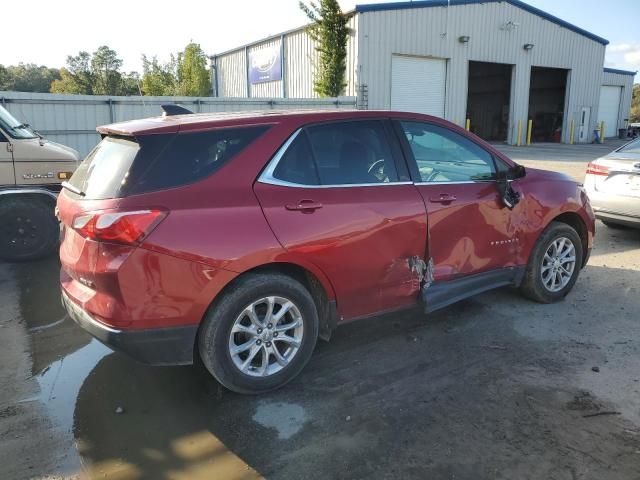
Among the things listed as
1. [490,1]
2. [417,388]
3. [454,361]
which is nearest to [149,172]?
[417,388]

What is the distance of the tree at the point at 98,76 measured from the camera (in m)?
56.0

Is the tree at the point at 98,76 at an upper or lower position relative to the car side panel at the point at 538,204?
upper

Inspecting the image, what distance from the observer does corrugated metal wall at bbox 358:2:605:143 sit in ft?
71.3

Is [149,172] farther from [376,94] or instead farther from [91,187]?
[376,94]

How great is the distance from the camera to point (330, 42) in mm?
21406

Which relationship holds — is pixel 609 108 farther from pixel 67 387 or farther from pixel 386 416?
pixel 67 387

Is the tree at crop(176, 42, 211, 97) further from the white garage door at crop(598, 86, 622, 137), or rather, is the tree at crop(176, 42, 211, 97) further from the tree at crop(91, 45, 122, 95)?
the white garage door at crop(598, 86, 622, 137)

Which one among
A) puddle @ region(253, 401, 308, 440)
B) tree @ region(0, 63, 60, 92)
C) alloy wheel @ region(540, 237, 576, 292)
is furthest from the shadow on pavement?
tree @ region(0, 63, 60, 92)

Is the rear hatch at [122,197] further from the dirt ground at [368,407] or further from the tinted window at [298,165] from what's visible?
the dirt ground at [368,407]

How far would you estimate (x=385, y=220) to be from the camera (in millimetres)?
3623

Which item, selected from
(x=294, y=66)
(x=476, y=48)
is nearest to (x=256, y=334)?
(x=294, y=66)

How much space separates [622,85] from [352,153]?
129 ft

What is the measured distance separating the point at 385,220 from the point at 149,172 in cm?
157

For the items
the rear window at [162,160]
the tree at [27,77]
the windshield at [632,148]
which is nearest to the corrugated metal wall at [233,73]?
the windshield at [632,148]
